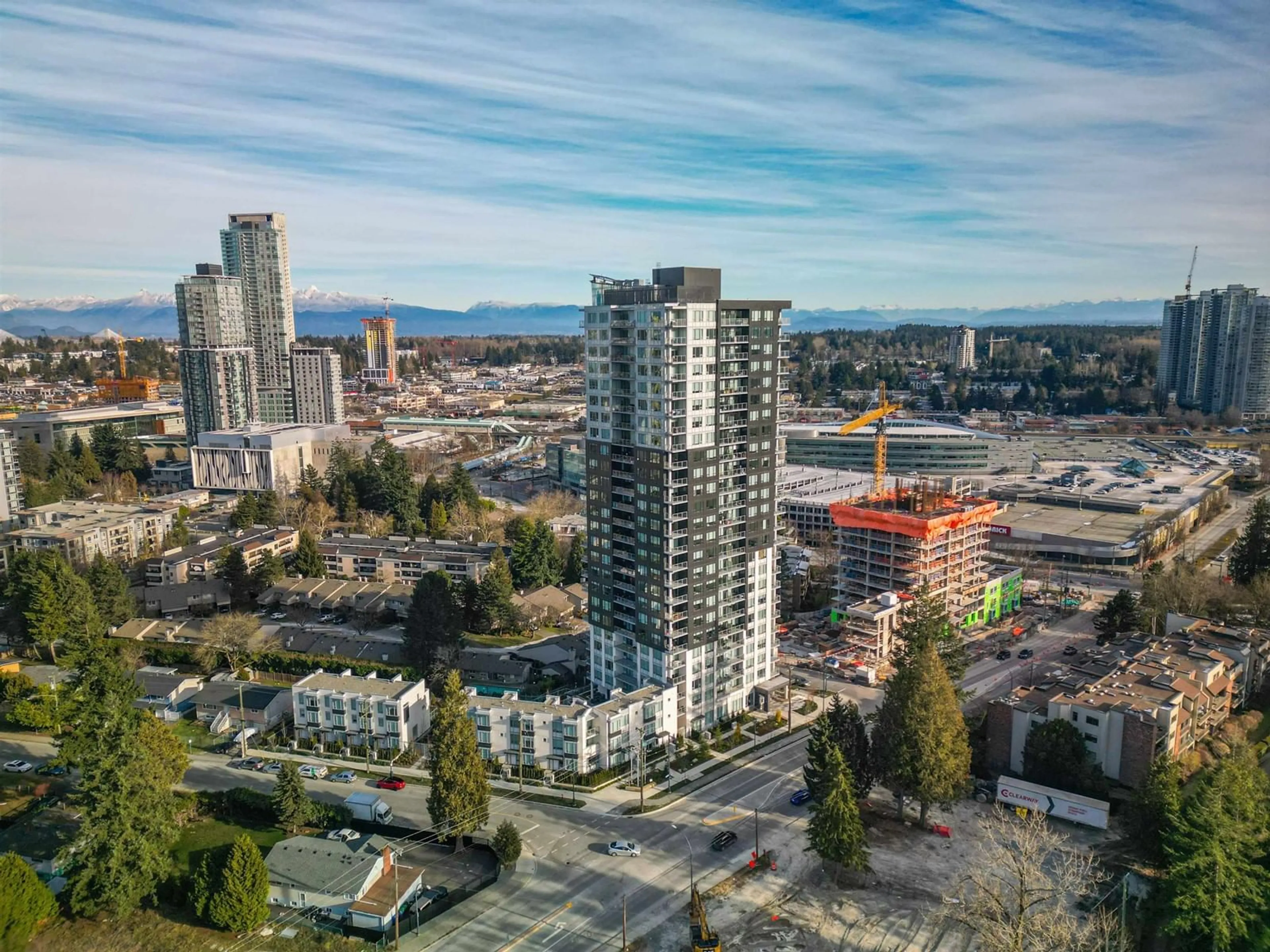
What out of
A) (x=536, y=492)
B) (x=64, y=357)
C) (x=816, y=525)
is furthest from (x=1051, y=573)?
(x=64, y=357)

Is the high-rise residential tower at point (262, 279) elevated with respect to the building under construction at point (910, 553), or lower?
elevated

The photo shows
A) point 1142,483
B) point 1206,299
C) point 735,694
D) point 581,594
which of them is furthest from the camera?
point 1206,299

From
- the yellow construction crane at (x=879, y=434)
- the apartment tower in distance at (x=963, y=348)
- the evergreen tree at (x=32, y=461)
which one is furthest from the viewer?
the apartment tower in distance at (x=963, y=348)

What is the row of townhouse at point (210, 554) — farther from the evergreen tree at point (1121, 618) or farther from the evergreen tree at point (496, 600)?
the evergreen tree at point (1121, 618)

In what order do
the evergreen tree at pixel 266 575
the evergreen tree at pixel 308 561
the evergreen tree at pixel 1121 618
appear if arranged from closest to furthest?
the evergreen tree at pixel 1121 618, the evergreen tree at pixel 266 575, the evergreen tree at pixel 308 561

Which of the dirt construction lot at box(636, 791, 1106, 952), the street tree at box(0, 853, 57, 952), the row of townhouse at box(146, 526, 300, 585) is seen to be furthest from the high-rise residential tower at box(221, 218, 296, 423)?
the dirt construction lot at box(636, 791, 1106, 952)

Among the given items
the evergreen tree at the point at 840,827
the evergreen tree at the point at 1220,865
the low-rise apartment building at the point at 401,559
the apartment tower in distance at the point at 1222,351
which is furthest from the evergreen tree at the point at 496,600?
the apartment tower in distance at the point at 1222,351

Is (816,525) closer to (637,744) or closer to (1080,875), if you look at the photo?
(637,744)

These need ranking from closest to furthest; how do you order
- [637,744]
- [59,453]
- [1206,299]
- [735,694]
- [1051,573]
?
[637,744]
[735,694]
[1051,573]
[59,453]
[1206,299]
